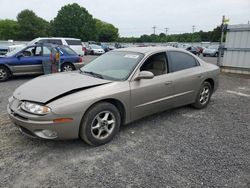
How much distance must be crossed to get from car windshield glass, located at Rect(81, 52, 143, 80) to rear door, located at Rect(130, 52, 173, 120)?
194 mm

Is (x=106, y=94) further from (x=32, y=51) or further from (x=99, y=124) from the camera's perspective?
(x=32, y=51)

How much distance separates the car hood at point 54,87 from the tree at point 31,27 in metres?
66.6

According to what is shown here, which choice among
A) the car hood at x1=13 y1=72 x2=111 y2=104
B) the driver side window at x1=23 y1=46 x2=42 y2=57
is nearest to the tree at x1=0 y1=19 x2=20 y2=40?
the driver side window at x1=23 y1=46 x2=42 y2=57

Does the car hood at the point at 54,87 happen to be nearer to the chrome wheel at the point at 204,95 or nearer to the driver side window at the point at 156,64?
the driver side window at the point at 156,64

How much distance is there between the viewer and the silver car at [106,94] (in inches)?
116

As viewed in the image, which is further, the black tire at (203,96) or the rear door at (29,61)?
the rear door at (29,61)

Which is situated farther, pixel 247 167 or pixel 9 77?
pixel 9 77

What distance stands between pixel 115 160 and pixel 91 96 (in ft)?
3.12

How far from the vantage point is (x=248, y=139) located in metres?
3.72

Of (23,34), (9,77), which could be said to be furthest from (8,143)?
(23,34)

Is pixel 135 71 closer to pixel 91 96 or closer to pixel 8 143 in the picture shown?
pixel 91 96

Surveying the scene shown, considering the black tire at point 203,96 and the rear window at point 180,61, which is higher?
the rear window at point 180,61

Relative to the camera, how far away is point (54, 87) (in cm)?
329

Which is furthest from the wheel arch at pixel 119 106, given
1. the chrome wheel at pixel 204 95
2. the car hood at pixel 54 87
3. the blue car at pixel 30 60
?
the blue car at pixel 30 60
